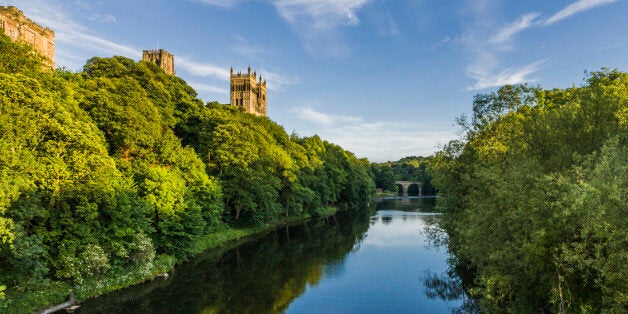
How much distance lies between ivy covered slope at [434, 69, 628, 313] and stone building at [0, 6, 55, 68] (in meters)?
47.8

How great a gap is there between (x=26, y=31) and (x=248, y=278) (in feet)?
154

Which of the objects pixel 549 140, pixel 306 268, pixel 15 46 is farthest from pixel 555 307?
pixel 15 46

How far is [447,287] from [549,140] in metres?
15.2

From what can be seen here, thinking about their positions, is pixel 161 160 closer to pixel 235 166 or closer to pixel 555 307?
pixel 235 166

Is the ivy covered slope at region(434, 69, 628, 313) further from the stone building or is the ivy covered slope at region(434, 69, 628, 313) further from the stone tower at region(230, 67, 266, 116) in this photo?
the stone tower at region(230, 67, 266, 116)

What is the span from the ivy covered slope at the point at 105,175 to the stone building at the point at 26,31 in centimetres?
985

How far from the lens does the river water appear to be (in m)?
26.0

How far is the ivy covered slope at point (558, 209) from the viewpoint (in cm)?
1231

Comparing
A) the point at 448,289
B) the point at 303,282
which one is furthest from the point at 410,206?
the point at 303,282

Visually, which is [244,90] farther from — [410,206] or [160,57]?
[410,206]

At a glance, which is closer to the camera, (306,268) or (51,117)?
(51,117)

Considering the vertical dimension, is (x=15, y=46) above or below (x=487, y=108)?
above

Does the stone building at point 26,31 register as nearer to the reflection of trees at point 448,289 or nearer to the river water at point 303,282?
the river water at point 303,282

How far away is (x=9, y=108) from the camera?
22.1m
